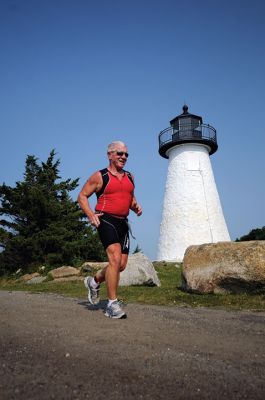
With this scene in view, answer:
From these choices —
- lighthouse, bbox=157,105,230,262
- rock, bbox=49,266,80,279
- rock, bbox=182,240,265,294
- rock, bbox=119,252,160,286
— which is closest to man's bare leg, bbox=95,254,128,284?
rock, bbox=182,240,265,294

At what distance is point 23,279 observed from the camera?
18109mm

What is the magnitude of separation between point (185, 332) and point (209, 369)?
1249 millimetres

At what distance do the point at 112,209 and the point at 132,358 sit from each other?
9.37ft

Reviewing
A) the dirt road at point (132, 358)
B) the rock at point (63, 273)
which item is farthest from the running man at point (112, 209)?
the rock at point (63, 273)

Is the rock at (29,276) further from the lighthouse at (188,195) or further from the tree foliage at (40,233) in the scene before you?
the lighthouse at (188,195)

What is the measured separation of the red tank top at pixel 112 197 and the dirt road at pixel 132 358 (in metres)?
1.60

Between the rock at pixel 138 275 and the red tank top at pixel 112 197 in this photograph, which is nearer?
the red tank top at pixel 112 197

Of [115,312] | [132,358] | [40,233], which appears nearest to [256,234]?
[40,233]

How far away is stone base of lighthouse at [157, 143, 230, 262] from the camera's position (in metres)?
25.3

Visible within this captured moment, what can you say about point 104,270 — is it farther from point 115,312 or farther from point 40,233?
point 40,233

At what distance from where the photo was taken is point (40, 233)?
19891 mm

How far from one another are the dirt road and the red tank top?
1.60 meters

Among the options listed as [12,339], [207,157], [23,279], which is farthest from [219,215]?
[12,339]

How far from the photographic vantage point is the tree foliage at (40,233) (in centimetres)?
1966
